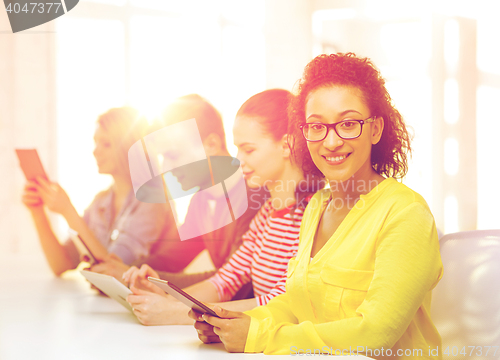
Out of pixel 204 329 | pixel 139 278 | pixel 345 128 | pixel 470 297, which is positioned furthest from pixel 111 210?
pixel 470 297

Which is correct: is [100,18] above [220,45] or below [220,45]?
above

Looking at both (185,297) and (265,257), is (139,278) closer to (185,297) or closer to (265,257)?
(265,257)

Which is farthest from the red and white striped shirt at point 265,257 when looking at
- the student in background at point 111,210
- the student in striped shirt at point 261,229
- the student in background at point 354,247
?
the student in background at point 111,210

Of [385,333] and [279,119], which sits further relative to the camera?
[279,119]

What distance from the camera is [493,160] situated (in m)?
1.53

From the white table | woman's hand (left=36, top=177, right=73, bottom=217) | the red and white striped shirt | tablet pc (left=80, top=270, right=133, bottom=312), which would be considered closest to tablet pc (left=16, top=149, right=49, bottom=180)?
woman's hand (left=36, top=177, right=73, bottom=217)

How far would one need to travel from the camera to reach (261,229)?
3.85 feet

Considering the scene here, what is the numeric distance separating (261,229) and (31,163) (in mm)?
1021

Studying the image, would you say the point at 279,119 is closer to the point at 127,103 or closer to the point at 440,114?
the point at 440,114

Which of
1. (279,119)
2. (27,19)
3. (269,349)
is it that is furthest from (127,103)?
(269,349)

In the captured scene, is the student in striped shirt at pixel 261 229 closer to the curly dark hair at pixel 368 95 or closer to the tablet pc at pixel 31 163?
the curly dark hair at pixel 368 95

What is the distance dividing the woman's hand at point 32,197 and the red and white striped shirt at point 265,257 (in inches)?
40.9

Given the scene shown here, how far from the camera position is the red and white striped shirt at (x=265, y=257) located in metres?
1.03

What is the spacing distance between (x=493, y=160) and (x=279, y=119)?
91cm
